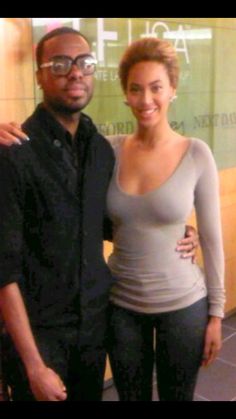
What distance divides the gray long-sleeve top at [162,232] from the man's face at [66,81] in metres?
0.26

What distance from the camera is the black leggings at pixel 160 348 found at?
143cm

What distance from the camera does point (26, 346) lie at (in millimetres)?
1275

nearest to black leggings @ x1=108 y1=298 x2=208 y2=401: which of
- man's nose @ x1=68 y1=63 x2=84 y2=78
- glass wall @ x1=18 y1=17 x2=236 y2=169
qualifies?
man's nose @ x1=68 y1=63 x2=84 y2=78

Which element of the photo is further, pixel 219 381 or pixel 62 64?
pixel 219 381

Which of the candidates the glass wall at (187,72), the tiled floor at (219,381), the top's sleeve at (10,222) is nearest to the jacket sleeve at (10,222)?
the top's sleeve at (10,222)

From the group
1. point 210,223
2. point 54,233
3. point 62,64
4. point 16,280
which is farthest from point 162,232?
point 62,64

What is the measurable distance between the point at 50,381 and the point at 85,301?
8.7 inches

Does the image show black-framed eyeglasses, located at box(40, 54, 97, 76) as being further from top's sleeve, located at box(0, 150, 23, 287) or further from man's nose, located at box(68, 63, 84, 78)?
top's sleeve, located at box(0, 150, 23, 287)

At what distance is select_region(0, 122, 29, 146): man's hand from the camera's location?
1.22 m

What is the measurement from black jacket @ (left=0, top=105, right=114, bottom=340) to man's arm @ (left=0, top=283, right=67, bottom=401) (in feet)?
0.16

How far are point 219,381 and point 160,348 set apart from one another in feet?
4.12

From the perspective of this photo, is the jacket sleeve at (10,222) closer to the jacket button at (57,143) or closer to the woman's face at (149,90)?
the jacket button at (57,143)

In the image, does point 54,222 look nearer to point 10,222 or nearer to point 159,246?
point 10,222

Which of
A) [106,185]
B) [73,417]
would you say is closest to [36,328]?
[73,417]
